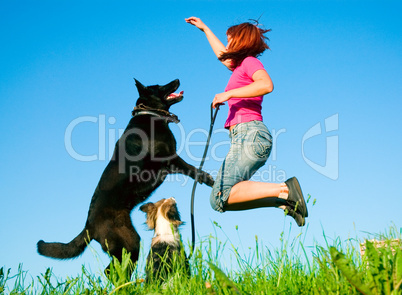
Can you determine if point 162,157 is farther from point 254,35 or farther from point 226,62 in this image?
point 254,35

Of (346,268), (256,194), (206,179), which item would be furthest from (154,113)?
(346,268)

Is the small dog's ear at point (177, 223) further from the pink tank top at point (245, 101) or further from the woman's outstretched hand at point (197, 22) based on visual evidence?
the woman's outstretched hand at point (197, 22)

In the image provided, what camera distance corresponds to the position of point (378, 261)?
5.60 feet

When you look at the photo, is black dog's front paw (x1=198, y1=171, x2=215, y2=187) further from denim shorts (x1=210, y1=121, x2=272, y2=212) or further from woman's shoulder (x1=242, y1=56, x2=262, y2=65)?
woman's shoulder (x1=242, y1=56, x2=262, y2=65)

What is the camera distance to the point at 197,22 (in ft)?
16.3

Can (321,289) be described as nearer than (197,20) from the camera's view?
Yes

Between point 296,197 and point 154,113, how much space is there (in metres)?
2.76

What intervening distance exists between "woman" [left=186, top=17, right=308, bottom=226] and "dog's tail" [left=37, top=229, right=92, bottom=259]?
1948 mm

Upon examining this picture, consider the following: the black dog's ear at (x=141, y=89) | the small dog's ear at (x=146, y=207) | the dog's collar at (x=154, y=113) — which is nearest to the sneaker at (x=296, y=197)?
the small dog's ear at (x=146, y=207)

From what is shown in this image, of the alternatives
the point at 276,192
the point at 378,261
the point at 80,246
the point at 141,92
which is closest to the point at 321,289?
the point at 378,261

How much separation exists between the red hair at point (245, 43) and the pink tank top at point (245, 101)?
119mm

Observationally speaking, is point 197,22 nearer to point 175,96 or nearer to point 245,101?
point 175,96

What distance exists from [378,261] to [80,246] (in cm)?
395

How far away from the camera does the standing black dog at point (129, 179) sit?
470 cm
